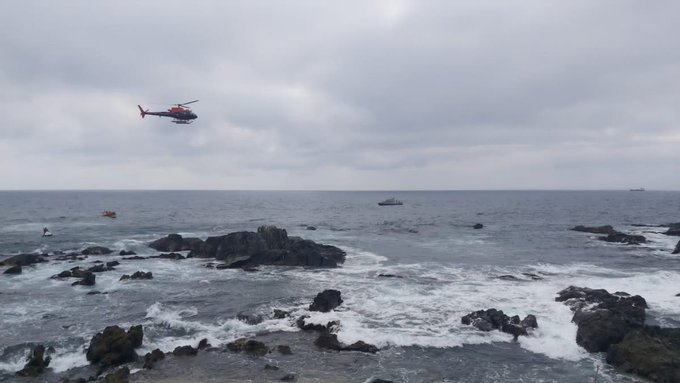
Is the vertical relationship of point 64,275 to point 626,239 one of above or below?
below

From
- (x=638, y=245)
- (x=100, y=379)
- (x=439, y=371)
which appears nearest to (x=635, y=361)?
(x=439, y=371)

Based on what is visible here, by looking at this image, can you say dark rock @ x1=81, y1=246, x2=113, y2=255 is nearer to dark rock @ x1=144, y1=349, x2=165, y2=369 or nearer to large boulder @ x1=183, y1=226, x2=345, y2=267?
large boulder @ x1=183, y1=226, x2=345, y2=267

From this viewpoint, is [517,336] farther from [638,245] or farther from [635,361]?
[638,245]

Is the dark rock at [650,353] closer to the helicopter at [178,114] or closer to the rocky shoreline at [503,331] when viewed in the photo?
the rocky shoreline at [503,331]

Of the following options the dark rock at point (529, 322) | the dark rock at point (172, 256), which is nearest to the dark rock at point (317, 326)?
the dark rock at point (529, 322)

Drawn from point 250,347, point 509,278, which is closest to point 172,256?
point 250,347

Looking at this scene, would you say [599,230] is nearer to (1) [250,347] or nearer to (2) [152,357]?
(1) [250,347]
